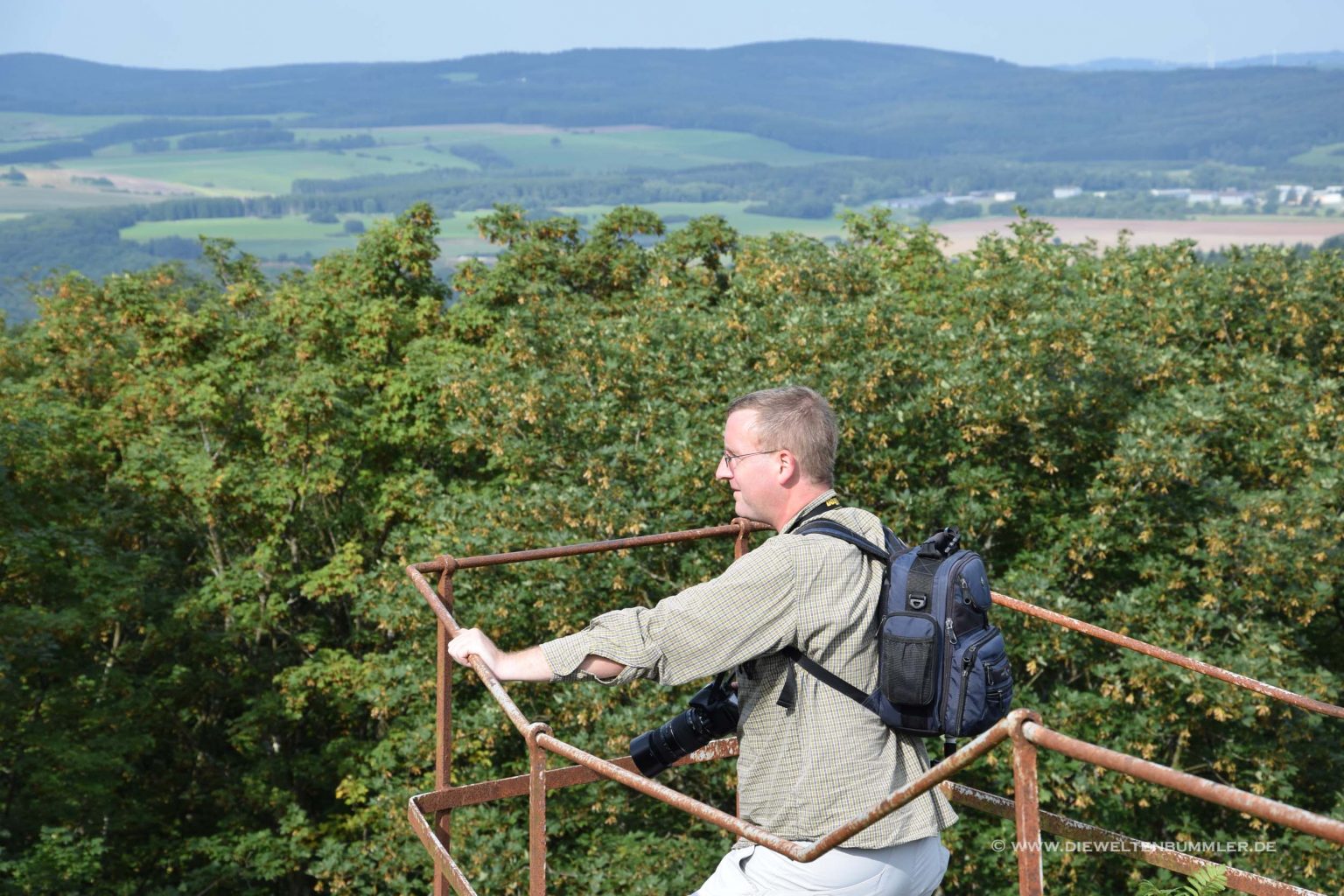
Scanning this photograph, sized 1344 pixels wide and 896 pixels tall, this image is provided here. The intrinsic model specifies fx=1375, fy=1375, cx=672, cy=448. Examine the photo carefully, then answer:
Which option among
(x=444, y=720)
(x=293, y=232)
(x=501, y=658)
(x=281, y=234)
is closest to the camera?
(x=501, y=658)

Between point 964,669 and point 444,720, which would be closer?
point 964,669

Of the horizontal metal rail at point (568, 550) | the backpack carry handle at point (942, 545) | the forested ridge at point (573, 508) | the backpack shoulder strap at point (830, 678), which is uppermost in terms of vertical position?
the backpack carry handle at point (942, 545)

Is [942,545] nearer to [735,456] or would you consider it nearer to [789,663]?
[789,663]

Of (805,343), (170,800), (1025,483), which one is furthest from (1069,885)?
(170,800)

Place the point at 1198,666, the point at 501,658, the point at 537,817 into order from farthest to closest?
the point at 1198,666, the point at 501,658, the point at 537,817

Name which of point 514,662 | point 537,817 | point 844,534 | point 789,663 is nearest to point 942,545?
point 844,534

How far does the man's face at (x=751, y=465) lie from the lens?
352 cm

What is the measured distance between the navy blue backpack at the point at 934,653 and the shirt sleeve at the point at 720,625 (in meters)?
0.13

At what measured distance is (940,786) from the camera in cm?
437

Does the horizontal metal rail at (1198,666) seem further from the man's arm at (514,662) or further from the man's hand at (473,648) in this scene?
the man's hand at (473,648)

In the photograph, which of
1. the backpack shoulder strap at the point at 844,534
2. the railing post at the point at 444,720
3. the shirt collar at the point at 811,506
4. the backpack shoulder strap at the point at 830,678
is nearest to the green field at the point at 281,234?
the railing post at the point at 444,720

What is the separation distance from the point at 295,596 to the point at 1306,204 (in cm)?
20287

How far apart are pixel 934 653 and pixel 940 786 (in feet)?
4.49

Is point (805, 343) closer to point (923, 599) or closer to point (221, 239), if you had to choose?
point (923, 599)
